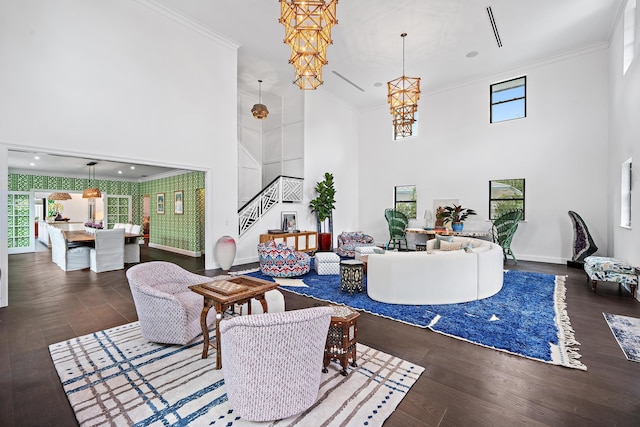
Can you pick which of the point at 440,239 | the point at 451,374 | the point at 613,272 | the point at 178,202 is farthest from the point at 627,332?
the point at 178,202

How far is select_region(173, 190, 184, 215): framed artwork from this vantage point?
8.66 m

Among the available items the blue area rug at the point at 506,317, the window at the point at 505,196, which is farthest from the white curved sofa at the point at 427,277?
the window at the point at 505,196

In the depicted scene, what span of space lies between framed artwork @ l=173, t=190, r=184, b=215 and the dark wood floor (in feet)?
16.0

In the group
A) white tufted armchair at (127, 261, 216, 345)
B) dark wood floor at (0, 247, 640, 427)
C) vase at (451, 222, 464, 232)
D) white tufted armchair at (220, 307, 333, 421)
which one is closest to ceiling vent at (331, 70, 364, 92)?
vase at (451, 222, 464, 232)

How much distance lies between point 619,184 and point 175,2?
29.4 feet

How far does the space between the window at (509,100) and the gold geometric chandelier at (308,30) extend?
21.7 ft

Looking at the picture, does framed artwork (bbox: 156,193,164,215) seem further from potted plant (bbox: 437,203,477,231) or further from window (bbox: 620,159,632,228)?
window (bbox: 620,159,632,228)

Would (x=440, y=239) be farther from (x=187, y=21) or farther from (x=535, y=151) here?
(x=187, y=21)

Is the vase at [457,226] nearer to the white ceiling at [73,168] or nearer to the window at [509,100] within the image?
the window at [509,100]

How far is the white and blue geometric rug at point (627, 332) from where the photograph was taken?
260 cm

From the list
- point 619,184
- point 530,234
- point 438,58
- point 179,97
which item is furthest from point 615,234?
point 179,97

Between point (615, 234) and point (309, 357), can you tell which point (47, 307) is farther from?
point (615, 234)

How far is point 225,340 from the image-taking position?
5.31ft

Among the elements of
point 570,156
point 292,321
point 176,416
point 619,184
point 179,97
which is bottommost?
point 176,416
